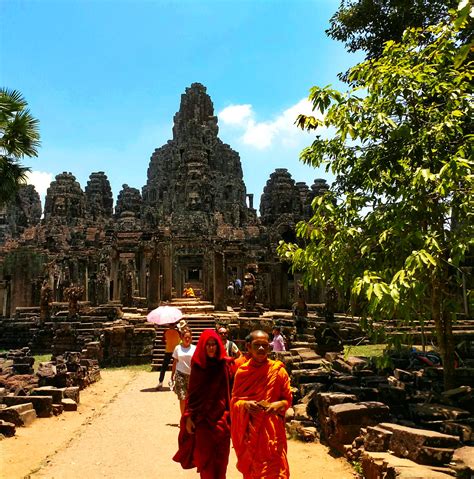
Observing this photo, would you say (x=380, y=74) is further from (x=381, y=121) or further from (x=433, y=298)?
(x=433, y=298)

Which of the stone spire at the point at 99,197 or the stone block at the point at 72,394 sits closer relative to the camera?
the stone block at the point at 72,394

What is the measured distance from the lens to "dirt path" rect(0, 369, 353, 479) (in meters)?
5.53

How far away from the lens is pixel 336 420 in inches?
237

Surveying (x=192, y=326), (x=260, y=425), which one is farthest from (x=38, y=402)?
(x=192, y=326)

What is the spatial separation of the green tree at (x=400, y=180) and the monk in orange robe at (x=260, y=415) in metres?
2.47

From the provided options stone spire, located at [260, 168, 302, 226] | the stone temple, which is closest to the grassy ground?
the stone temple

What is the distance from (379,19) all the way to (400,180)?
10169 millimetres

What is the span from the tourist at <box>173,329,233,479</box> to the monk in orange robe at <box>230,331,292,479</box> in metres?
0.27

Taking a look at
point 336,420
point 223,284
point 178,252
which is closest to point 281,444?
point 336,420

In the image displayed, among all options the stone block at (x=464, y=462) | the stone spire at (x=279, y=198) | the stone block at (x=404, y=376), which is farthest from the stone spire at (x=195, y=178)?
the stone block at (x=464, y=462)

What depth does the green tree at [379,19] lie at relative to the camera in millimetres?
13422

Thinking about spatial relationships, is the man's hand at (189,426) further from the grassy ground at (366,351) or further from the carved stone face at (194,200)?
the carved stone face at (194,200)

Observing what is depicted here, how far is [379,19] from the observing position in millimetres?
14953

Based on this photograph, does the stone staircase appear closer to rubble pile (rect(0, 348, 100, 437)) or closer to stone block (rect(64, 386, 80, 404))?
rubble pile (rect(0, 348, 100, 437))
